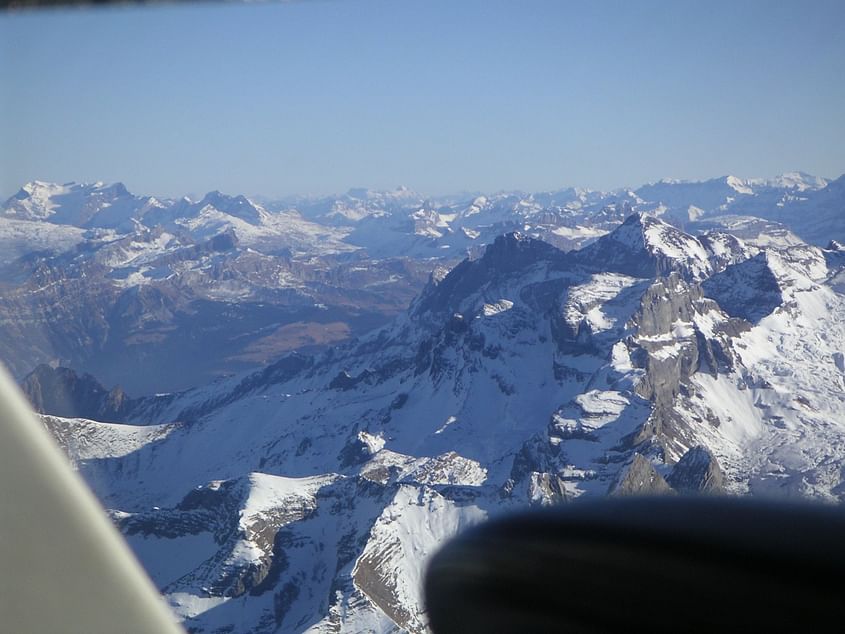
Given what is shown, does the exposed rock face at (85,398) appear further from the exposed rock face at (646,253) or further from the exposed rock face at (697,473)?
the exposed rock face at (646,253)

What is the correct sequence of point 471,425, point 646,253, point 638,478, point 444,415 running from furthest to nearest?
point 646,253 → point 444,415 → point 471,425 → point 638,478

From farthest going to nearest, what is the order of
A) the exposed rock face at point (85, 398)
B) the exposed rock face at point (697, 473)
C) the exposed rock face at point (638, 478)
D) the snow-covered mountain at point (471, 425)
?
the exposed rock face at point (85, 398), the exposed rock face at point (697, 473), the exposed rock face at point (638, 478), the snow-covered mountain at point (471, 425)

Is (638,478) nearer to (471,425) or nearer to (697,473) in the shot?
(697,473)

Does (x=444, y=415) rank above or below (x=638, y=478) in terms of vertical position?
below

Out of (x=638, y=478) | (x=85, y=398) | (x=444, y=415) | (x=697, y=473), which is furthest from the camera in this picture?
(x=85, y=398)

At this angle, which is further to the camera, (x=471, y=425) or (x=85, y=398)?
(x=85, y=398)

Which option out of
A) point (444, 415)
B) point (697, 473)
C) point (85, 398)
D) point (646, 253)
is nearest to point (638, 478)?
point (697, 473)

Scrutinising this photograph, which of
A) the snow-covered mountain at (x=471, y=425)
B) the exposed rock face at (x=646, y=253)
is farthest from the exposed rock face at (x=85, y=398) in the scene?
the exposed rock face at (x=646, y=253)
